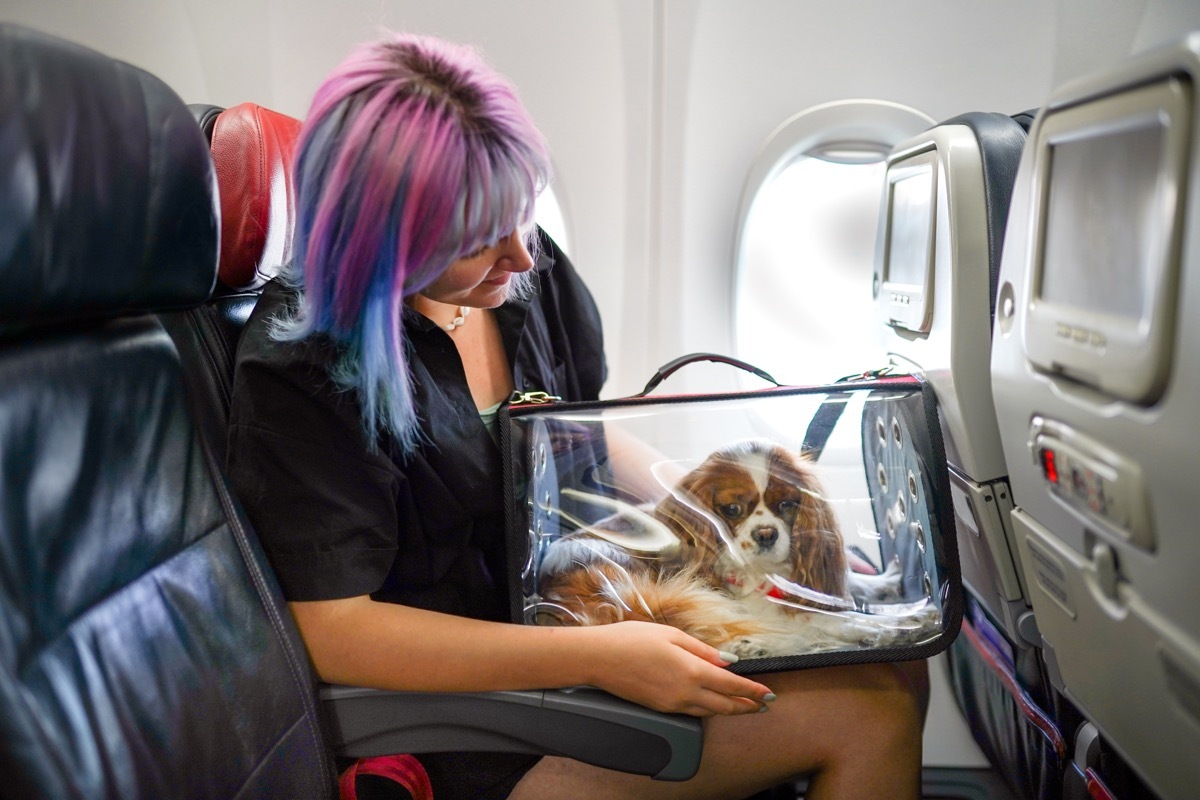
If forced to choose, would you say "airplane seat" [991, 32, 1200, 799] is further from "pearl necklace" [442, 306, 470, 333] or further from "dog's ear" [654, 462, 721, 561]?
"pearl necklace" [442, 306, 470, 333]

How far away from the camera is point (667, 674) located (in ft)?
3.54

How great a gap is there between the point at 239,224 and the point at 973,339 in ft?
3.50

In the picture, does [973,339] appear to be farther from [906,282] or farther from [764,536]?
[764,536]

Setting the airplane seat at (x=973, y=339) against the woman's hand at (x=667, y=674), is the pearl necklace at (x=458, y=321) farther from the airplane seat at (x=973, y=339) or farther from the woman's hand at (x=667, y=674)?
the airplane seat at (x=973, y=339)

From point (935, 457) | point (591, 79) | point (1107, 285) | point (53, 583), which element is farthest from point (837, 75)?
point (53, 583)

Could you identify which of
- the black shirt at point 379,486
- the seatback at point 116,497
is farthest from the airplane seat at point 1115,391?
the seatback at point 116,497

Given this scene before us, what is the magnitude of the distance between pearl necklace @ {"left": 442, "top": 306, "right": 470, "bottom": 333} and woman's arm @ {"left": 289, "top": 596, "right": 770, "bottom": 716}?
44cm

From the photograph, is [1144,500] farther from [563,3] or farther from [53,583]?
[563,3]

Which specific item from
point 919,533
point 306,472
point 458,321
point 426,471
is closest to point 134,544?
point 306,472

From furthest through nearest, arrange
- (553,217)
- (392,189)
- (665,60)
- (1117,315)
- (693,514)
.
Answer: (553,217) < (665,60) < (693,514) < (392,189) < (1117,315)

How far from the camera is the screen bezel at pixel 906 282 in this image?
1.40 metres

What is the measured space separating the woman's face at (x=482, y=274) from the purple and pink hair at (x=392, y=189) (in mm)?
Answer: 33

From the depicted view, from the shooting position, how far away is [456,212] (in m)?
1.02

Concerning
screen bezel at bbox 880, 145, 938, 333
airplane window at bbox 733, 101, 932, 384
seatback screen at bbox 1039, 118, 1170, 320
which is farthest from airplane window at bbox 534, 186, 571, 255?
seatback screen at bbox 1039, 118, 1170, 320
